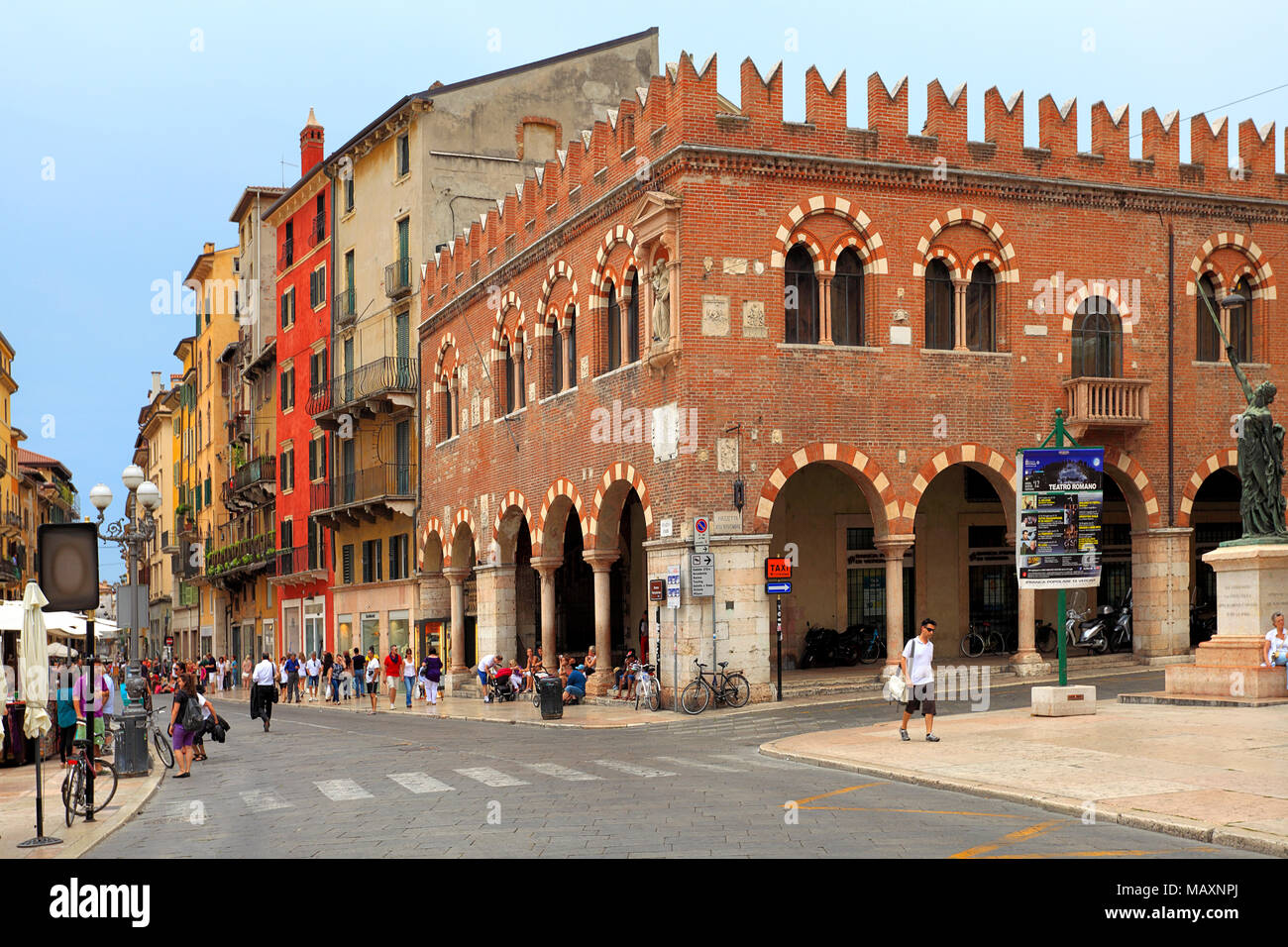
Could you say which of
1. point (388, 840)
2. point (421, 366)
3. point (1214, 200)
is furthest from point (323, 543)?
point (388, 840)

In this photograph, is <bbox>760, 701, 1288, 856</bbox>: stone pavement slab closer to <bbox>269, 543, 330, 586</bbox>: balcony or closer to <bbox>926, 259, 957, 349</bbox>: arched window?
<bbox>926, 259, 957, 349</bbox>: arched window

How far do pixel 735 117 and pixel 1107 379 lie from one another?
9480mm

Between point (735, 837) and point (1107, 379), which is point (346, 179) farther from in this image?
point (735, 837)

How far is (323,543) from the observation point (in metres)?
52.8

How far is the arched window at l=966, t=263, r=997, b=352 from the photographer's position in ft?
97.5

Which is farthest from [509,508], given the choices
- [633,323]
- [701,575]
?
[701,575]

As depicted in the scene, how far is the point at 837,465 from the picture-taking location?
28.4m

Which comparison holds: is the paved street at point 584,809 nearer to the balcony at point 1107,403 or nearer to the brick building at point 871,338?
the brick building at point 871,338

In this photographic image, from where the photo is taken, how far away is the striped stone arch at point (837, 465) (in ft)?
90.2

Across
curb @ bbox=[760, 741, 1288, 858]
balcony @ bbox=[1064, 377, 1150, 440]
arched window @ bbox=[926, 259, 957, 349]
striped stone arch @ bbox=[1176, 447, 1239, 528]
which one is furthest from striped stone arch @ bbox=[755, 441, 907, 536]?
curb @ bbox=[760, 741, 1288, 858]

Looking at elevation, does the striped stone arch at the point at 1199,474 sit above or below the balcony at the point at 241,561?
above

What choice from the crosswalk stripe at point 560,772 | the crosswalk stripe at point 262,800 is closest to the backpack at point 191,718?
the crosswalk stripe at point 262,800

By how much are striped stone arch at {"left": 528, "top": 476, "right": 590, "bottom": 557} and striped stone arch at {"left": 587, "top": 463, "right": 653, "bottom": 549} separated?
1.00 ft

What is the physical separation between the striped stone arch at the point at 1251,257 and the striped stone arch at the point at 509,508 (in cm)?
1620
